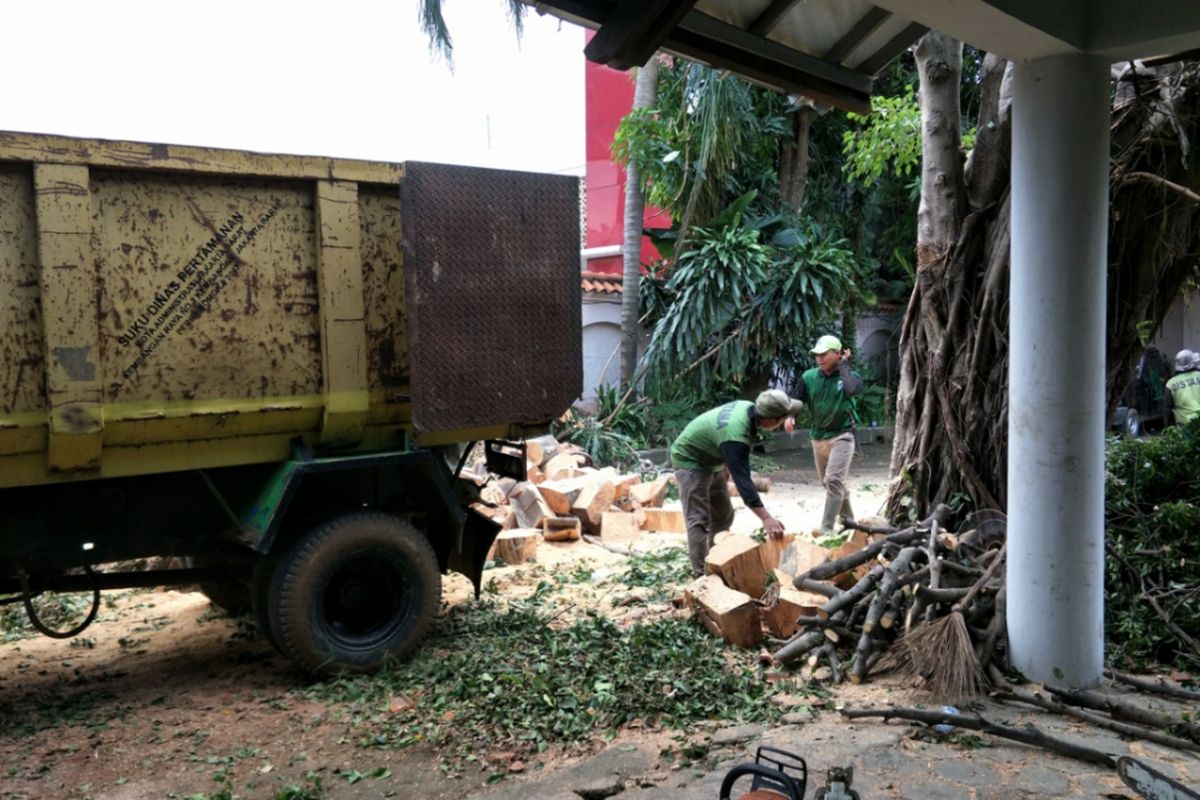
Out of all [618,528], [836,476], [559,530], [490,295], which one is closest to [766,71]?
[490,295]

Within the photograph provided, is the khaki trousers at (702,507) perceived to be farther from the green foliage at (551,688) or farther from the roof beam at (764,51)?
the roof beam at (764,51)

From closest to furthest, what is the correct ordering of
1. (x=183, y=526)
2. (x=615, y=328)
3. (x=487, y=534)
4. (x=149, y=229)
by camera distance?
(x=149, y=229) < (x=183, y=526) < (x=487, y=534) < (x=615, y=328)

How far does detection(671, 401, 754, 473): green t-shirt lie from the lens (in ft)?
20.3

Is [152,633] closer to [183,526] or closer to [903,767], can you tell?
[183,526]

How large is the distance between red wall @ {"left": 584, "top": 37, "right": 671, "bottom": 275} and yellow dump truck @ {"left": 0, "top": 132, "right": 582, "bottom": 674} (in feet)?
44.3

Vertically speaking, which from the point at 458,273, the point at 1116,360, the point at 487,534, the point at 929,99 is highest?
the point at 929,99

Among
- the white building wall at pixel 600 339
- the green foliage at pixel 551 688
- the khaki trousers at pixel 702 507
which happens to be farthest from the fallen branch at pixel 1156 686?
the white building wall at pixel 600 339

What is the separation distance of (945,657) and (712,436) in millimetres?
2349

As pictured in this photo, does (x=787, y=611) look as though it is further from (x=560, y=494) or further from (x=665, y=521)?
(x=560, y=494)

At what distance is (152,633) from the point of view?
601 centimetres

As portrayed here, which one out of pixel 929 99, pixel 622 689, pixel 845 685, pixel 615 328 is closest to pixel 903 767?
pixel 845 685

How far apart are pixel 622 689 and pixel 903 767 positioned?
1458mm

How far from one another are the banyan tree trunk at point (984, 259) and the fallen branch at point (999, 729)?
2.19 metres

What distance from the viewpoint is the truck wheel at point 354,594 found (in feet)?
15.9
